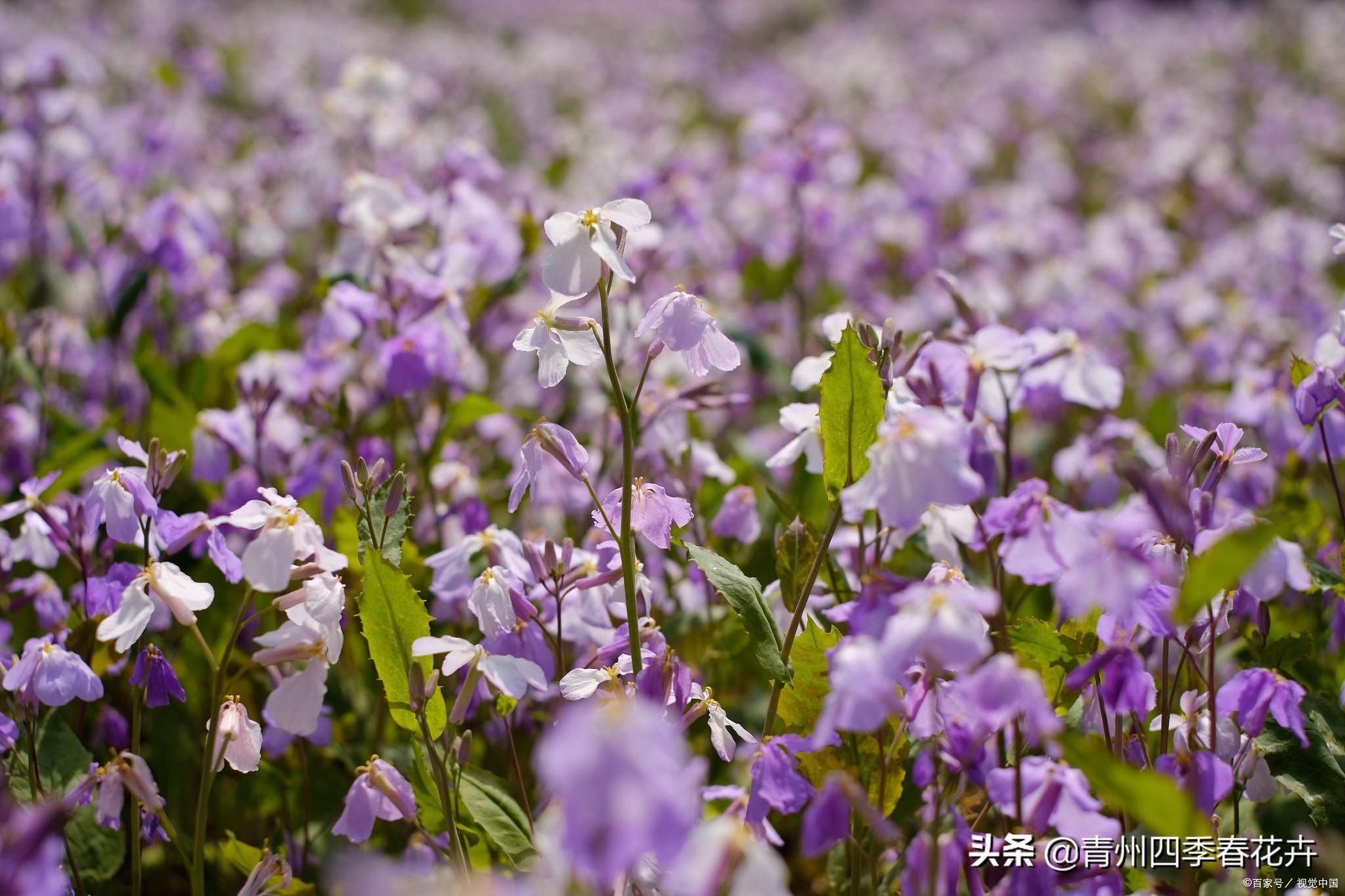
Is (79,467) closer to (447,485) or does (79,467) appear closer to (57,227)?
(447,485)

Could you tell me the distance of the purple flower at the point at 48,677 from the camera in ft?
5.19

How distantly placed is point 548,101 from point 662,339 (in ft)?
26.3

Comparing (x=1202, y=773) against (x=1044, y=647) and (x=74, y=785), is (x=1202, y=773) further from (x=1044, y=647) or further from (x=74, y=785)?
(x=74, y=785)

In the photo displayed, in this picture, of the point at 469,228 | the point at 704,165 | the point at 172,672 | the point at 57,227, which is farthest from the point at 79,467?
the point at 704,165

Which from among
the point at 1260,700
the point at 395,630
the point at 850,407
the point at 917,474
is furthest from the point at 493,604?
the point at 1260,700

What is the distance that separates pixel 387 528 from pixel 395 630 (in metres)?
0.18

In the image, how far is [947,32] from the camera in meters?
13.8

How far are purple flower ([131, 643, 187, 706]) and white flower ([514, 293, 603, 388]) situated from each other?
710 millimetres

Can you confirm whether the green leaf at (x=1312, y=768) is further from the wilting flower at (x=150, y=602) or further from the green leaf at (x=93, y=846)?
the green leaf at (x=93, y=846)

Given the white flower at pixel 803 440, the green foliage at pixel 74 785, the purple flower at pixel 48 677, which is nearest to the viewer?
the purple flower at pixel 48 677

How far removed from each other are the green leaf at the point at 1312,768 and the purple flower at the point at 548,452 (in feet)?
3.60

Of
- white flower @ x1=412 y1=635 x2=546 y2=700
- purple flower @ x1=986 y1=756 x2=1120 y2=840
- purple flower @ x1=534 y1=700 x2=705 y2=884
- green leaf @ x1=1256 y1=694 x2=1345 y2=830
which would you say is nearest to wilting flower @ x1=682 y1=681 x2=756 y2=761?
white flower @ x1=412 y1=635 x2=546 y2=700

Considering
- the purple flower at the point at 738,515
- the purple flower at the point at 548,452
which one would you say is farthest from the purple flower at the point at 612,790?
the purple flower at the point at 738,515

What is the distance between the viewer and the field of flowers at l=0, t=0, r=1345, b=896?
1.27 meters
